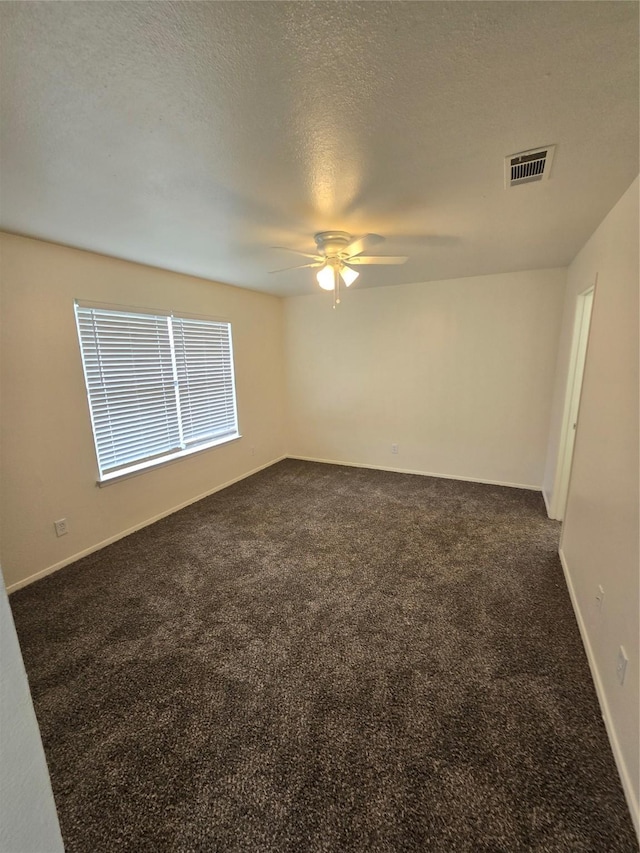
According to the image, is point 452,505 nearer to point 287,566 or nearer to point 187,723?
point 287,566

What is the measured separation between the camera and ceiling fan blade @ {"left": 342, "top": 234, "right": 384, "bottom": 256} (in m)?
2.18

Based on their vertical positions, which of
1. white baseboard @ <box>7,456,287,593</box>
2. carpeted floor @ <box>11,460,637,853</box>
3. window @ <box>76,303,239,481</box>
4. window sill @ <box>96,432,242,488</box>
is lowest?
carpeted floor @ <box>11,460,637,853</box>

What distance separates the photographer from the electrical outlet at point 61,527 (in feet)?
8.55

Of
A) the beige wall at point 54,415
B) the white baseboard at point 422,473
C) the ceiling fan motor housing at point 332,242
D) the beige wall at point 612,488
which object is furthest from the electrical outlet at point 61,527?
the beige wall at point 612,488

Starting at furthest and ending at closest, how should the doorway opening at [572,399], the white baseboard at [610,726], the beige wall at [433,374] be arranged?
1. the beige wall at [433,374]
2. the doorway opening at [572,399]
3. the white baseboard at [610,726]

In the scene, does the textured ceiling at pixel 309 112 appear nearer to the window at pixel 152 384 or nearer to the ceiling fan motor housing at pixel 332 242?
the ceiling fan motor housing at pixel 332 242

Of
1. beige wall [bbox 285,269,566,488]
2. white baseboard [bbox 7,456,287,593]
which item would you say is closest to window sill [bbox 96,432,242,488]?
white baseboard [bbox 7,456,287,593]

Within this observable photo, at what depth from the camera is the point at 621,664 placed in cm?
135

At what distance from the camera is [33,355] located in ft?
7.92

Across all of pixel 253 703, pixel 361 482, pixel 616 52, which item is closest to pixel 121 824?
pixel 253 703

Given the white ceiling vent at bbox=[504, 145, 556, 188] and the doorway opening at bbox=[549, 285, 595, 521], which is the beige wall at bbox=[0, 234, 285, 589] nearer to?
the white ceiling vent at bbox=[504, 145, 556, 188]

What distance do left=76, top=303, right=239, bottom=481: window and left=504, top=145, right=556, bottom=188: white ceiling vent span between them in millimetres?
2948

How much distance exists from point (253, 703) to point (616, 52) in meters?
2.71

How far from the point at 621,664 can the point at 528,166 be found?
7.09 ft
